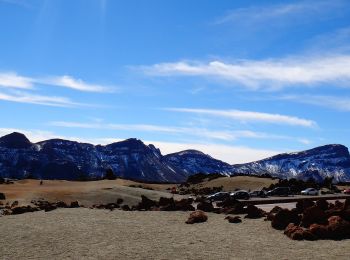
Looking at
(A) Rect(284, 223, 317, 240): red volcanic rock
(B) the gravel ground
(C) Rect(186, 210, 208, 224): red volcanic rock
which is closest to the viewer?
(B) the gravel ground

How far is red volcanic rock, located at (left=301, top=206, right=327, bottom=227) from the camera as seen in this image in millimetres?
25438

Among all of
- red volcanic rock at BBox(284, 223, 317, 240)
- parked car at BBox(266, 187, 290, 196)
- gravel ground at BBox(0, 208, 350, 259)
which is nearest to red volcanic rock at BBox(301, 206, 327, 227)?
red volcanic rock at BBox(284, 223, 317, 240)

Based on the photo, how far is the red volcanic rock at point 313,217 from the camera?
1001 inches

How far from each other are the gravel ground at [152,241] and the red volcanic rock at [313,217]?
60.0 inches

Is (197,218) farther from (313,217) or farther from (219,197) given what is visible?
(219,197)

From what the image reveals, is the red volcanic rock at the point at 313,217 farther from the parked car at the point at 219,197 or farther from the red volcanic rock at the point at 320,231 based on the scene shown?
the parked car at the point at 219,197

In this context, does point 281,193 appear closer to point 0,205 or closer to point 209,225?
point 0,205

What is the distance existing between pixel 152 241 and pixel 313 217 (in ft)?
26.6

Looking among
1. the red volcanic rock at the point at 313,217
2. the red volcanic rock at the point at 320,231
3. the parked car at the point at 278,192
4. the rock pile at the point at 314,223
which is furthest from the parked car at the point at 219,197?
the red volcanic rock at the point at 320,231

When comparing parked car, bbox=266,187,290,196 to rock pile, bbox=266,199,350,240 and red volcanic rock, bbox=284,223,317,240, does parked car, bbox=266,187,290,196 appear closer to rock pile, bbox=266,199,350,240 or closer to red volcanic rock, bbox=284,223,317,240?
rock pile, bbox=266,199,350,240

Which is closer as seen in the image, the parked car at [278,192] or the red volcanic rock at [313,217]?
the red volcanic rock at [313,217]

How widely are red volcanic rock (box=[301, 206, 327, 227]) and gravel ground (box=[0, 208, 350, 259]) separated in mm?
1524

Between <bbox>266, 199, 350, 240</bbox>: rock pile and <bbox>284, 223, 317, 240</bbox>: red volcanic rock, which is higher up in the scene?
<bbox>266, 199, 350, 240</bbox>: rock pile

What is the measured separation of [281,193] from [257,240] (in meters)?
A: 59.0
